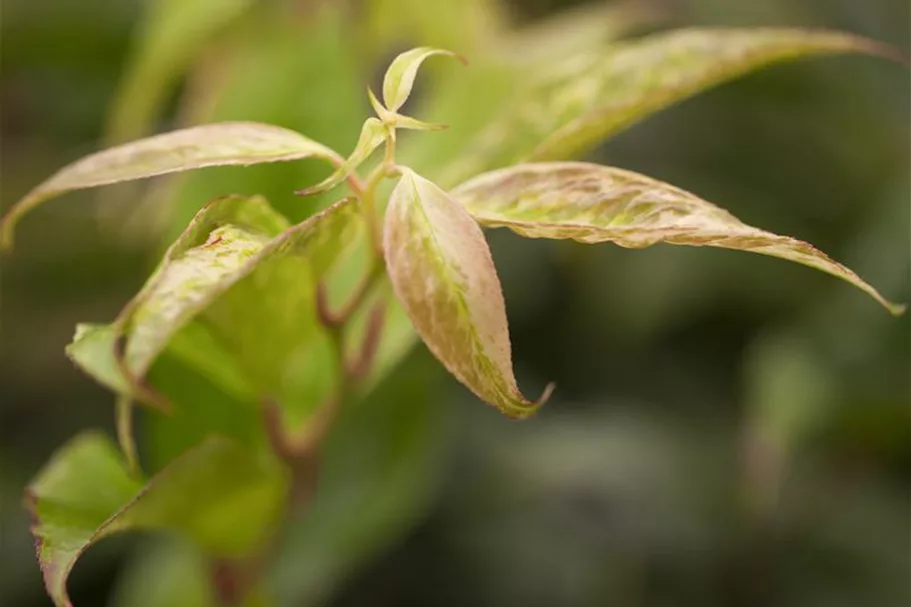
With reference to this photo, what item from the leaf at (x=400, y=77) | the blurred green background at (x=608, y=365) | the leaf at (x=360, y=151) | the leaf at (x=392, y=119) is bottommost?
the blurred green background at (x=608, y=365)

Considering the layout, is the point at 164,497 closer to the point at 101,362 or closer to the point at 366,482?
the point at 101,362

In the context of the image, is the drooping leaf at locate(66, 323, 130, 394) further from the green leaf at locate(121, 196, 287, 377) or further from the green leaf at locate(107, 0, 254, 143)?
the green leaf at locate(107, 0, 254, 143)

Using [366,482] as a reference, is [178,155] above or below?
above

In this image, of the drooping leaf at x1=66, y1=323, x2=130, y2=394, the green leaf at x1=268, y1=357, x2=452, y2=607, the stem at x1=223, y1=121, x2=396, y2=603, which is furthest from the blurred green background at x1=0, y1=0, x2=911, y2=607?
the drooping leaf at x1=66, y1=323, x2=130, y2=394

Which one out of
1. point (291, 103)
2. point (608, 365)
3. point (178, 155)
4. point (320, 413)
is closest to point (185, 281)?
point (178, 155)

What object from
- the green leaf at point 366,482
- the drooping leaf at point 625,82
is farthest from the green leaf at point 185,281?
the green leaf at point 366,482

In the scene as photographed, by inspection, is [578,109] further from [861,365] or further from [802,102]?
[802,102]

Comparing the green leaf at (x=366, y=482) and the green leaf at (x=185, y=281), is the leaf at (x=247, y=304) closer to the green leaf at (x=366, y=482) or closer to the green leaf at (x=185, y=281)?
the green leaf at (x=185, y=281)
